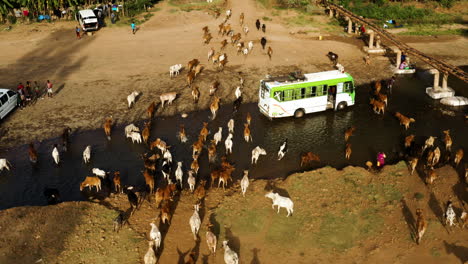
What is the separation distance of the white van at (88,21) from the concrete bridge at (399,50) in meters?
28.8

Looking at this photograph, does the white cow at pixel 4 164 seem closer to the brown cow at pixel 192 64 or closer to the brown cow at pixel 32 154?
the brown cow at pixel 32 154

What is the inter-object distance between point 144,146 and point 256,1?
123 ft

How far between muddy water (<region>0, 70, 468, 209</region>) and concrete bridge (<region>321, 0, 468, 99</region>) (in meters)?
1.46

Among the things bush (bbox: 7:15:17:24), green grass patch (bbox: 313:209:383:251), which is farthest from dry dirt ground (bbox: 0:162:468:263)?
bush (bbox: 7:15:17:24)

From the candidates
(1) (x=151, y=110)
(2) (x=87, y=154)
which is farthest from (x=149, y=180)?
(1) (x=151, y=110)

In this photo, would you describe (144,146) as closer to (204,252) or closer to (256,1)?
(204,252)

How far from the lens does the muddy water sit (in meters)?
23.8

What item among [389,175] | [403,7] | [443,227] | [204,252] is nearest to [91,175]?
[204,252]

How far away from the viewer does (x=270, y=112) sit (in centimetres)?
2933

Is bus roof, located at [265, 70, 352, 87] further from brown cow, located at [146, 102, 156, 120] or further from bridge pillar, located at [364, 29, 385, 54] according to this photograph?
bridge pillar, located at [364, 29, 385, 54]

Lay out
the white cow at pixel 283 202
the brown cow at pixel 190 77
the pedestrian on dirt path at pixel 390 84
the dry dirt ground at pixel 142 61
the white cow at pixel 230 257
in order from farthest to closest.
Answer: the brown cow at pixel 190 77 → the pedestrian on dirt path at pixel 390 84 → the dry dirt ground at pixel 142 61 → the white cow at pixel 283 202 → the white cow at pixel 230 257

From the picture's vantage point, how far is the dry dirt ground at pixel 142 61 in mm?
31625

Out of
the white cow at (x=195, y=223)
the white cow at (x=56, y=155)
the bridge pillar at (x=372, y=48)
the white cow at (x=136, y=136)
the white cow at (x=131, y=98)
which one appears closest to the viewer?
the white cow at (x=195, y=223)

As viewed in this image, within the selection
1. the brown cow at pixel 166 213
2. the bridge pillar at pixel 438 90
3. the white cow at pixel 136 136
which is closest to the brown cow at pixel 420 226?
the brown cow at pixel 166 213
